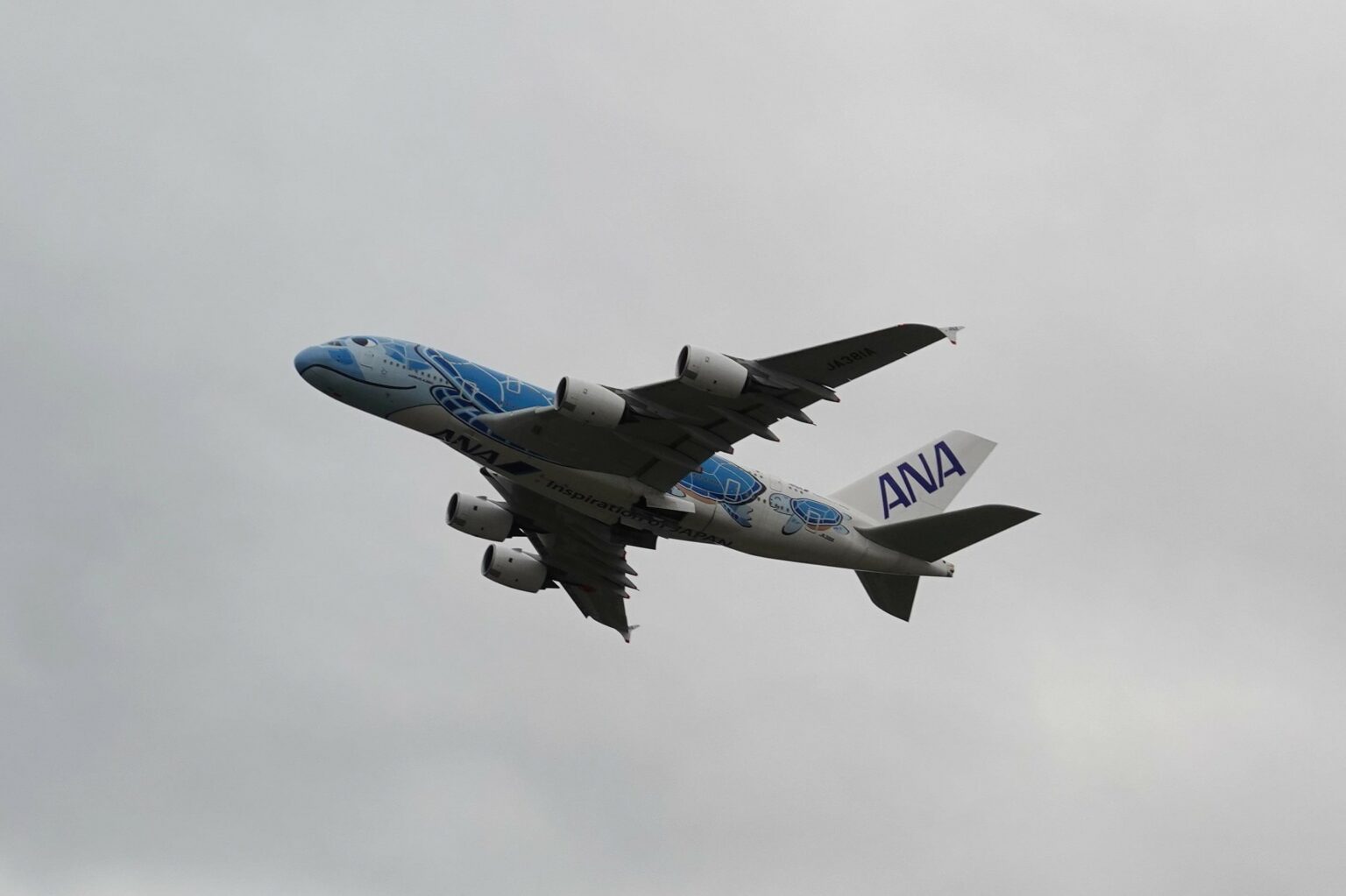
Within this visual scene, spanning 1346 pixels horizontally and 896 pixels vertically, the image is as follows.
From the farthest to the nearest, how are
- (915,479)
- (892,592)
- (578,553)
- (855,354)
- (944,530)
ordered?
(578,553) < (915,479) < (892,592) < (944,530) < (855,354)

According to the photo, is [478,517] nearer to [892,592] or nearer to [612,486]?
[612,486]

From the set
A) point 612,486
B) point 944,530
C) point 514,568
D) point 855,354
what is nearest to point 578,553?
point 514,568

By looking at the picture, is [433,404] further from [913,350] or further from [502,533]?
[913,350]

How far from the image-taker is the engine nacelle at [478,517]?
49.3m

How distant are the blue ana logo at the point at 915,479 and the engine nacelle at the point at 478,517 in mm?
12737

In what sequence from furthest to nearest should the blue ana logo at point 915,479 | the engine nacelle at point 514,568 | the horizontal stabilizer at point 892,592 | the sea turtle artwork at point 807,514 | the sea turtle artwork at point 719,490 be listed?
the engine nacelle at point 514,568 < the blue ana logo at point 915,479 < the horizontal stabilizer at point 892,592 < the sea turtle artwork at point 807,514 < the sea turtle artwork at point 719,490

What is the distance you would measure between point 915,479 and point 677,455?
11333 millimetres

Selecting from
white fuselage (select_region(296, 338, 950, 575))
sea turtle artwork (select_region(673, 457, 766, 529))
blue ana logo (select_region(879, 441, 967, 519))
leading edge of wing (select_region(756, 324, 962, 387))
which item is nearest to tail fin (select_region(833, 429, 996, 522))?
blue ana logo (select_region(879, 441, 967, 519))

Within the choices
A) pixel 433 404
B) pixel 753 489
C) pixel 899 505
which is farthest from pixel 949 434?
pixel 433 404

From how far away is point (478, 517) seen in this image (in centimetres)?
4944

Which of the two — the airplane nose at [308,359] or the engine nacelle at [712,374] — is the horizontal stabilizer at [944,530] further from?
the airplane nose at [308,359]

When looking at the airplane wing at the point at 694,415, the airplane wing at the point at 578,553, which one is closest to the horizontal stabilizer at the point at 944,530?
the airplane wing at the point at 694,415

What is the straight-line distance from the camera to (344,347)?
141ft

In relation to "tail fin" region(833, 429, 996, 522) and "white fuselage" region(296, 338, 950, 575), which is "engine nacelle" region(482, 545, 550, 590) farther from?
"tail fin" region(833, 429, 996, 522)
